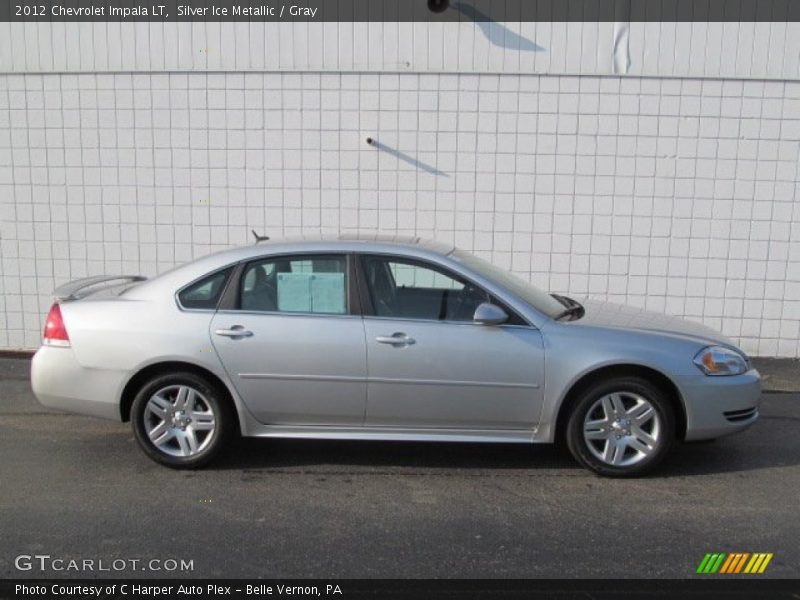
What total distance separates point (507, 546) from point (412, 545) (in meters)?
0.49

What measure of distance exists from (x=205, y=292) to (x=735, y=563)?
345cm

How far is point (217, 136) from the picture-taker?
8.04 m

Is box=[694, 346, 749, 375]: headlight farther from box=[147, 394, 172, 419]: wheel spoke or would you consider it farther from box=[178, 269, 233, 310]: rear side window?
box=[147, 394, 172, 419]: wheel spoke

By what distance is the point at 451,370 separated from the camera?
4758mm

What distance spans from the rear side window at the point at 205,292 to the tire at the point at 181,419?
17.8 inches

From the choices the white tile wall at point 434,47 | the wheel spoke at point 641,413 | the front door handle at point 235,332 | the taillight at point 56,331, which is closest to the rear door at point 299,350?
the front door handle at point 235,332

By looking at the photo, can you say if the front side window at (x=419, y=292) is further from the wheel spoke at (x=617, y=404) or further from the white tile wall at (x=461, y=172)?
the white tile wall at (x=461, y=172)

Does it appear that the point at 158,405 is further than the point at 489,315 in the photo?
Yes

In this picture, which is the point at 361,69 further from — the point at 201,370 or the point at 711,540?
the point at 711,540

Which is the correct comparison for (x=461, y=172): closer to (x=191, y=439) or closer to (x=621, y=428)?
(x=621, y=428)
